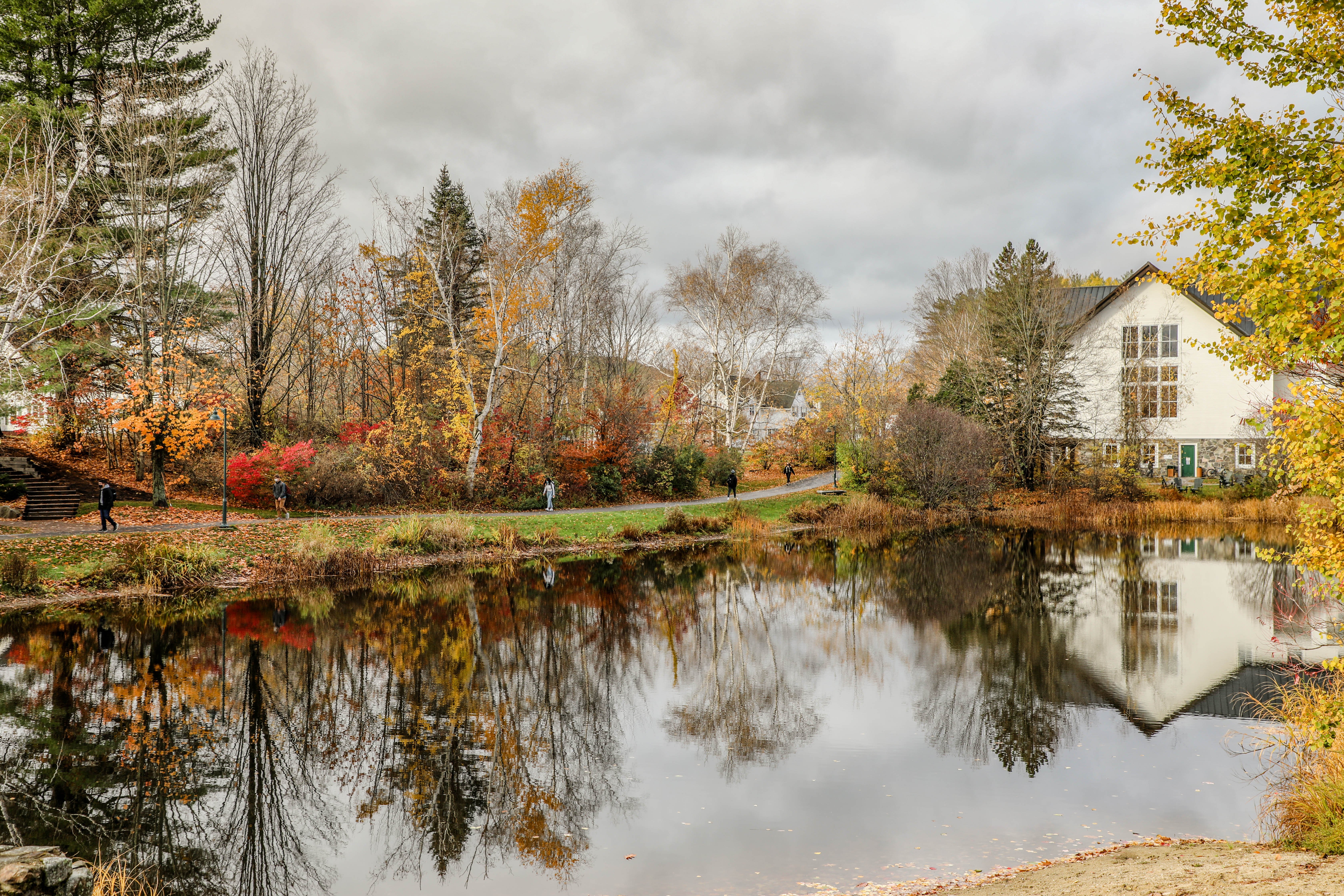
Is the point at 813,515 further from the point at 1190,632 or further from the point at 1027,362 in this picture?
the point at 1190,632

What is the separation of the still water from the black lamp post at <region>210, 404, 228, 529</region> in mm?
4859

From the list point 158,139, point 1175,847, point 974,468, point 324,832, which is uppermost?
point 158,139

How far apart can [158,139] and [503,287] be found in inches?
485

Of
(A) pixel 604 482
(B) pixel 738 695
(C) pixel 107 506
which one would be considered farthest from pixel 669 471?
(B) pixel 738 695

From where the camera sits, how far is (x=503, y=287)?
29984 mm

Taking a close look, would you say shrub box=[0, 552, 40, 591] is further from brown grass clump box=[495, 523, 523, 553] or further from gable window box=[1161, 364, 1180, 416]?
gable window box=[1161, 364, 1180, 416]

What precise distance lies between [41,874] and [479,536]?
773 inches

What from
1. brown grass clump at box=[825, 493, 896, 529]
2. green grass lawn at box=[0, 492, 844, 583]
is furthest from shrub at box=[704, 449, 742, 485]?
brown grass clump at box=[825, 493, 896, 529]

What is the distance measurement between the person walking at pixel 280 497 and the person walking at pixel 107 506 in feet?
14.5

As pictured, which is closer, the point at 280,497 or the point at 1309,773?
the point at 1309,773

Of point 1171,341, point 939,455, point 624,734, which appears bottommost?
point 624,734

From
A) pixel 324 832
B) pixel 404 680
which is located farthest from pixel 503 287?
pixel 324 832

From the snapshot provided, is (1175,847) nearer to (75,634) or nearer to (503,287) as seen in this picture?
(75,634)

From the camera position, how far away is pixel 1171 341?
45.2 metres
